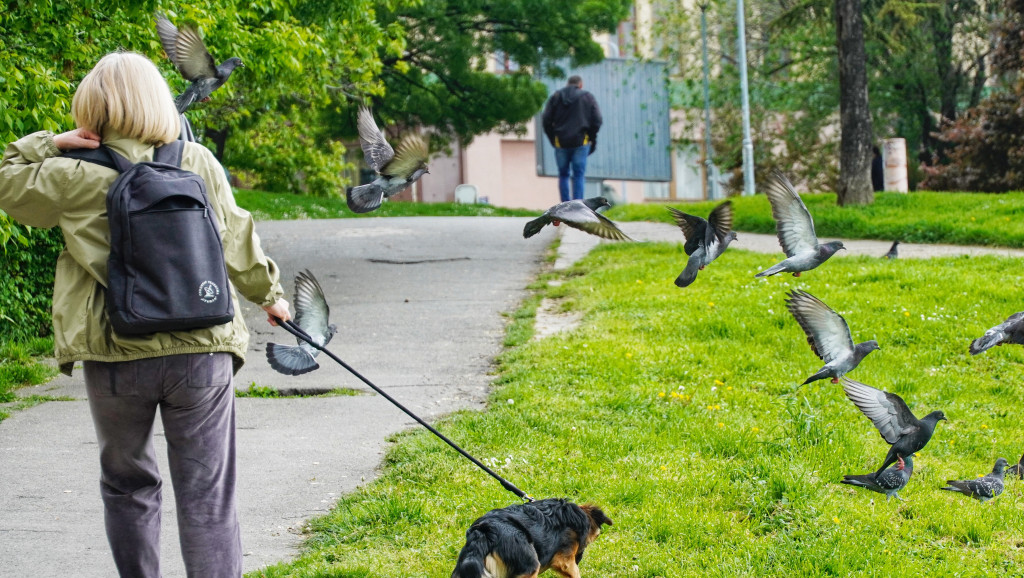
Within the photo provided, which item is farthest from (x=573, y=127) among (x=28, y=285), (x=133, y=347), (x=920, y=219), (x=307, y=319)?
(x=133, y=347)

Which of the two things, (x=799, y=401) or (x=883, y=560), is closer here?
(x=883, y=560)

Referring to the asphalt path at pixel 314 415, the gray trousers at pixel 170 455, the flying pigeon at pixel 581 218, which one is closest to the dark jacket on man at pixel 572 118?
the asphalt path at pixel 314 415

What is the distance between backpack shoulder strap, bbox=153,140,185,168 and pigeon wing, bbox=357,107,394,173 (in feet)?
3.89

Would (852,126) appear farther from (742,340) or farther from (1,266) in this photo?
(1,266)

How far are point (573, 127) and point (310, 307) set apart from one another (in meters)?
9.12

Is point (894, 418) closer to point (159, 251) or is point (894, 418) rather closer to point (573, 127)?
point (159, 251)

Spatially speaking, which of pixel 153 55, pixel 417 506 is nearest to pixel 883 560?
pixel 417 506

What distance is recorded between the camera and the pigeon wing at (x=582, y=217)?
12.4 feet

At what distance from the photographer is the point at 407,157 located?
438 centimetres

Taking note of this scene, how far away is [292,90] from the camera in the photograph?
1169 centimetres

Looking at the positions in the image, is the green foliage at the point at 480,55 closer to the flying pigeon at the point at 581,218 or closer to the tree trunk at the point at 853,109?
the tree trunk at the point at 853,109

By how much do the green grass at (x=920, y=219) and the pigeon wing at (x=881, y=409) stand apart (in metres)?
7.52

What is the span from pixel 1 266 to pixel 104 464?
17.1 ft

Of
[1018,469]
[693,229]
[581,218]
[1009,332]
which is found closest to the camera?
[581,218]
